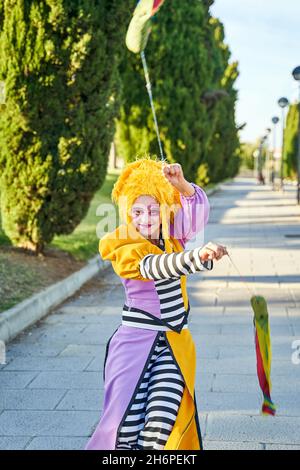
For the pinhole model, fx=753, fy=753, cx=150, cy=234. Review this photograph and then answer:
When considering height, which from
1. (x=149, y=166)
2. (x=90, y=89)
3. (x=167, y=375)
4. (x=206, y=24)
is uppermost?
(x=206, y=24)

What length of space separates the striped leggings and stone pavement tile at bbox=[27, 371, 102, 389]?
2.42 m

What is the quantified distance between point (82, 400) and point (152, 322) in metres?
2.18

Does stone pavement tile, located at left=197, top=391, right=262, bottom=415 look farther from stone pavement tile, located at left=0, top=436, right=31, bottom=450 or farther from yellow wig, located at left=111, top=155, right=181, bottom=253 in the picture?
yellow wig, located at left=111, top=155, right=181, bottom=253

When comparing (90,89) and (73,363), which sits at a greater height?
(90,89)

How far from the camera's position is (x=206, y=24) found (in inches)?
1107

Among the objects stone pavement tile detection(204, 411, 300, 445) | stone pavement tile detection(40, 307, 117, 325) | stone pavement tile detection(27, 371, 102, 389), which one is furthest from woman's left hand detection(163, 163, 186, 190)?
stone pavement tile detection(40, 307, 117, 325)

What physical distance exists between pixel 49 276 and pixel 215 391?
181 inches

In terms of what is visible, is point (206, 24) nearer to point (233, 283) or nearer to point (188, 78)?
point (188, 78)

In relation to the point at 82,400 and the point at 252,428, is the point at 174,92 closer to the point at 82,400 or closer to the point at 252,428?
the point at 82,400

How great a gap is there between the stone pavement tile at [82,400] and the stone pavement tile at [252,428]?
836 millimetres

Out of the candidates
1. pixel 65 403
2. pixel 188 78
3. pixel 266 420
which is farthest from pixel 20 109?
pixel 188 78

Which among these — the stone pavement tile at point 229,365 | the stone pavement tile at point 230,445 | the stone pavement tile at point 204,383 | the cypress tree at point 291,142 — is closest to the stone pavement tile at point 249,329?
the stone pavement tile at point 229,365

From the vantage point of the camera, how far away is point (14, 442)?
4602 millimetres

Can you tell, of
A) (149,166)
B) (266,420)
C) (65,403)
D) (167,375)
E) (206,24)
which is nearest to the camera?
(167,375)
